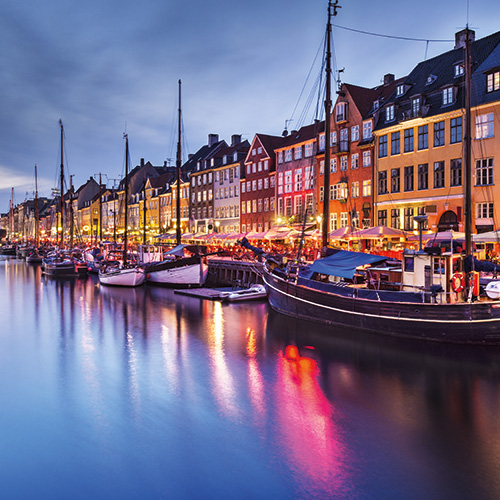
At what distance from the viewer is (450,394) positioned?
560 inches

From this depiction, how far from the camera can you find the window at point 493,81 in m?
33.2

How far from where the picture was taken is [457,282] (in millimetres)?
19203

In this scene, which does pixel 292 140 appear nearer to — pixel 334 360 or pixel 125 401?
pixel 334 360

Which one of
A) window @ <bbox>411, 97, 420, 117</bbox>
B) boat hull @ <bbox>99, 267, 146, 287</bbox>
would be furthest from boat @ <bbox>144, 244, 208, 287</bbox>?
window @ <bbox>411, 97, 420, 117</bbox>

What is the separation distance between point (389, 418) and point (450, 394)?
2837mm

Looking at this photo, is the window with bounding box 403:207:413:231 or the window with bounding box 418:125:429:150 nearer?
the window with bounding box 418:125:429:150

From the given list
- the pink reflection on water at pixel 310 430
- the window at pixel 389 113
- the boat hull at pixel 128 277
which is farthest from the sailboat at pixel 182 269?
the pink reflection on water at pixel 310 430

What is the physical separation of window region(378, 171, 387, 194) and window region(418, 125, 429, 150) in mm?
4408

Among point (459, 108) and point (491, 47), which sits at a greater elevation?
point (491, 47)

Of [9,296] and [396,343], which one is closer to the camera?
[396,343]

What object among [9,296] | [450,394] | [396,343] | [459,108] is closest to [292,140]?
[459,108]

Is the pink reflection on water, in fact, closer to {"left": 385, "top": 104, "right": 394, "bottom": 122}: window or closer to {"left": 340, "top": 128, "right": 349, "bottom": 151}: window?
{"left": 385, "top": 104, "right": 394, "bottom": 122}: window

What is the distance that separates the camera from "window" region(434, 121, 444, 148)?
1478 inches

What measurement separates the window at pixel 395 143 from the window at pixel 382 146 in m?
0.87
